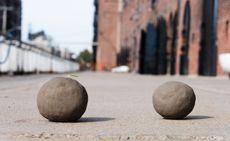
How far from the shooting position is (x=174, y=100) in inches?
286

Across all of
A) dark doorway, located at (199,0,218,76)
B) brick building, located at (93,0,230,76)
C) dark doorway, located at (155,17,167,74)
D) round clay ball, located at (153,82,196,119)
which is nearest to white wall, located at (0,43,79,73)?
dark doorway, located at (155,17,167,74)

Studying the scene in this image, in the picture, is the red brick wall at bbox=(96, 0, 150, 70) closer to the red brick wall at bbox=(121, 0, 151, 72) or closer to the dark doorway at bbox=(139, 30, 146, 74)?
the red brick wall at bbox=(121, 0, 151, 72)

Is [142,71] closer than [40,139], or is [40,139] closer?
[40,139]

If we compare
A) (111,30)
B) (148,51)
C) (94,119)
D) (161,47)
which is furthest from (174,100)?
(111,30)

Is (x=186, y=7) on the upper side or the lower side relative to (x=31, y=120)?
upper

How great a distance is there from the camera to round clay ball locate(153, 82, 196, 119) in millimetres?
7285

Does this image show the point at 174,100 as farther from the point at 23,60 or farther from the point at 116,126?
the point at 23,60

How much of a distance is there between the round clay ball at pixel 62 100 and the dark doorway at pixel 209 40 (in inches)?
1038

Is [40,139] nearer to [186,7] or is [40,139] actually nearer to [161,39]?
[186,7]

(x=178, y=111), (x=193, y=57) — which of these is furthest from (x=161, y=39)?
(x=178, y=111)

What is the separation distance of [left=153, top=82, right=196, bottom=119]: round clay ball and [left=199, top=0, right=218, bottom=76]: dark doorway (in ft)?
83.9

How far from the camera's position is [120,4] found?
119312mm

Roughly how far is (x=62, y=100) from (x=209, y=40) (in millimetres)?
29039

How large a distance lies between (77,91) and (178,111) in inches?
51.4
